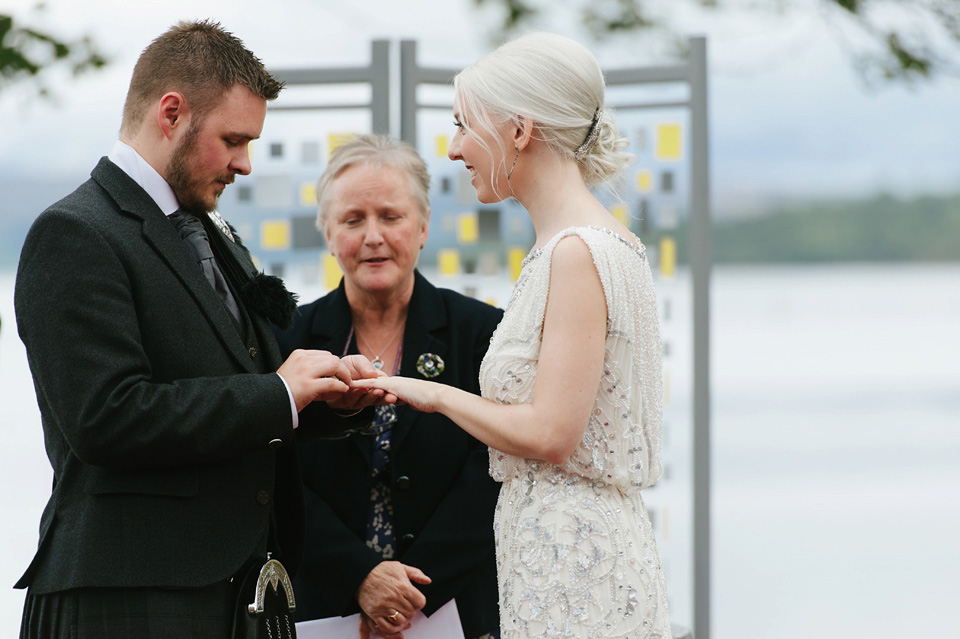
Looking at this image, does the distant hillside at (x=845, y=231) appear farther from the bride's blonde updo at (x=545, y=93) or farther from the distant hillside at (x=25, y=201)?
the bride's blonde updo at (x=545, y=93)

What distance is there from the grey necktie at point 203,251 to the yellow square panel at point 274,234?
1.84m

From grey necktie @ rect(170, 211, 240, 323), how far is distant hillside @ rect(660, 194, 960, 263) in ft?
44.1

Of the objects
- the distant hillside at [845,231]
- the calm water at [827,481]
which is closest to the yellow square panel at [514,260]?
the calm water at [827,481]

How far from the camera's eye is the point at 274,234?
4523mm

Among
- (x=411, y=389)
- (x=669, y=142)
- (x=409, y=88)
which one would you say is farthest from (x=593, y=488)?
(x=669, y=142)

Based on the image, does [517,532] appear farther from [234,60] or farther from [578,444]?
[234,60]

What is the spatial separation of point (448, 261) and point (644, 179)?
34.6 inches

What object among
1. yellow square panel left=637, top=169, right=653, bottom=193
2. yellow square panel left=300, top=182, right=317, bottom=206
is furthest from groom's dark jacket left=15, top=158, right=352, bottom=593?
yellow square panel left=637, top=169, right=653, bottom=193

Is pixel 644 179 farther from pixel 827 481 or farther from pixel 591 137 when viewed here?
pixel 827 481

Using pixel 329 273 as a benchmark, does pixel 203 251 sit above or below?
below

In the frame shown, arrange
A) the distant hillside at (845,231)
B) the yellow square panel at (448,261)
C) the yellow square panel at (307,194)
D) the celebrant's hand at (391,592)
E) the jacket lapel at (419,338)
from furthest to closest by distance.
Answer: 1. the distant hillside at (845,231)
2. the yellow square panel at (448,261)
3. the yellow square panel at (307,194)
4. the jacket lapel at (419,338)
5. the celebrant's hand at (391,592)

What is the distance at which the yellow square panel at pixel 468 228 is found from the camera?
4.61 metres

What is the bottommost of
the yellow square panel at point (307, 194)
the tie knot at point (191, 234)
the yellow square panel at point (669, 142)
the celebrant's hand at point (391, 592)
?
the celebrant's hand at point (391, 592)

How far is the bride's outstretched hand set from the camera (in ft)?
8.63
